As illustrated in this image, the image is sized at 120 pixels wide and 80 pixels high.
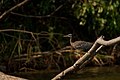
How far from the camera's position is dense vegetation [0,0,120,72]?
8.58m

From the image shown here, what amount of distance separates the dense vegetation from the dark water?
0.80 metres

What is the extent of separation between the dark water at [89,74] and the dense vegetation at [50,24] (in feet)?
2.62

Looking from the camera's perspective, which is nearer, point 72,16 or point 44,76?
point 44,76

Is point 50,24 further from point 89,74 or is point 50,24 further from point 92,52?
point 92,52

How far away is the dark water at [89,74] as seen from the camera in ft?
22.1

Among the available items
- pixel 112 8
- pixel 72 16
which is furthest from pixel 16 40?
pixel 112 8

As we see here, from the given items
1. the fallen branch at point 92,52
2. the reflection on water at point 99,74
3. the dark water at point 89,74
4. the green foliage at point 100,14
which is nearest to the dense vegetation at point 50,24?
the green foliage at point 100,14

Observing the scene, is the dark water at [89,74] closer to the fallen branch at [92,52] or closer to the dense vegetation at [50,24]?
the dense vegetation at [50,24]

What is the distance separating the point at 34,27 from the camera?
31.1 ft

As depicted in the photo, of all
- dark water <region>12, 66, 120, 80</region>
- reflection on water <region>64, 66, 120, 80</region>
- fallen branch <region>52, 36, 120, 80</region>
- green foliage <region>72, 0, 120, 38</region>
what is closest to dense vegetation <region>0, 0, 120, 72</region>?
green foliage <region>72, 0, 120, 38</region>

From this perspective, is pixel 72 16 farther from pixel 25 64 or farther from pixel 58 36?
pixel 25 64

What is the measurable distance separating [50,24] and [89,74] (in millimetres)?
2658

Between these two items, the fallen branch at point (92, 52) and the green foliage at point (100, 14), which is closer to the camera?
the fallen branch at point (92, 52)

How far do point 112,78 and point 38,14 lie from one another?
11.4 ft
